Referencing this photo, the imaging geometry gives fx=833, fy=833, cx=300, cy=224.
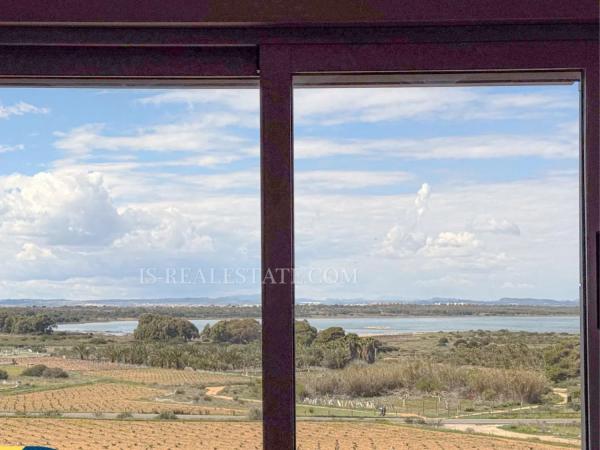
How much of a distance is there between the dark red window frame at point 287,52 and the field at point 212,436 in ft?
0.30

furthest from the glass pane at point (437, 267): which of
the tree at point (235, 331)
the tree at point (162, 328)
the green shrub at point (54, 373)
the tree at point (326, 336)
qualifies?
the green shrub at point (54, 373)

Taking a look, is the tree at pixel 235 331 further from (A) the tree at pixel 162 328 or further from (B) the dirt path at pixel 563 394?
(B) the dirt path at pixel 563 394

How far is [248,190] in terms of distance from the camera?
6.97 feet

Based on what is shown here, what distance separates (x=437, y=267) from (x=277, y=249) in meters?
0.42

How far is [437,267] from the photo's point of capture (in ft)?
6.96

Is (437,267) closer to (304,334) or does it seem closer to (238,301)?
(304,334)

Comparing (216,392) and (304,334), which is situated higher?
(304,334)

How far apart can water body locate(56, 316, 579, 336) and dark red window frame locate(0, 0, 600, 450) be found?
82mm

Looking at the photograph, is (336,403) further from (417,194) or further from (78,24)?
(78,24)

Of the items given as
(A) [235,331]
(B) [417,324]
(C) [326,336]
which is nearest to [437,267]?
(B) [417,324]

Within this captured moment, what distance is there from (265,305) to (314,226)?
0.78ft

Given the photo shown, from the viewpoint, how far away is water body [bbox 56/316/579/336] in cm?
209

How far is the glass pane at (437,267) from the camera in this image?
2.08 meters

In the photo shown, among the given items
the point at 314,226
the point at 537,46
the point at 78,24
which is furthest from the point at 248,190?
the point at 537,46
